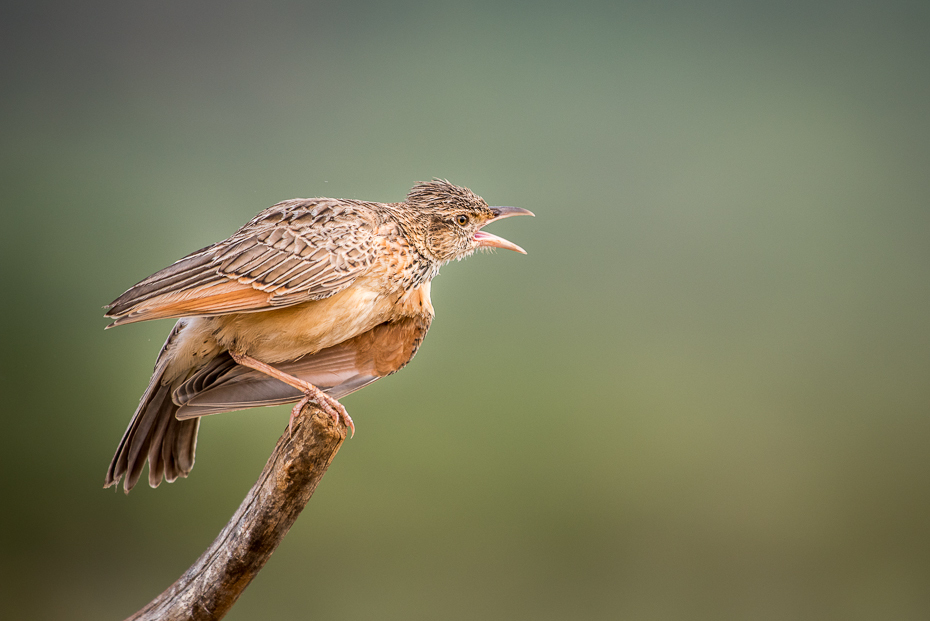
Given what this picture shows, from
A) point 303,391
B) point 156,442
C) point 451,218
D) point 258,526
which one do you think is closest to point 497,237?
point 451,218

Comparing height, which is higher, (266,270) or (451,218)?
(451,218)

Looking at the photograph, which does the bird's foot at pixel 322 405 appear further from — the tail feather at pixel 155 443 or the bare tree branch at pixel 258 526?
the tail feather at pixel 155 443

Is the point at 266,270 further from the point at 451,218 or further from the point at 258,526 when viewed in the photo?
the point at 258,526

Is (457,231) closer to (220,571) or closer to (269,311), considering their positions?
(269,311)

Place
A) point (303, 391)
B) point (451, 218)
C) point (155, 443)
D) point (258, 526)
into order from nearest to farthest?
1. point (258, 526)
2. point (303, 391)
3. point (451, 218)
4. point (155, 443)

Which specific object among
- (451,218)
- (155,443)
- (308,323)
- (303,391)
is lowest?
(155,443)

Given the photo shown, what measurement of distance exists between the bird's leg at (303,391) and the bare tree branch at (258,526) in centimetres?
4

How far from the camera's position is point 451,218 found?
9.82ft

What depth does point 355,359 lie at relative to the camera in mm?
3045

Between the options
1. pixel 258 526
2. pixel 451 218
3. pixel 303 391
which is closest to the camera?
pixel 258 526

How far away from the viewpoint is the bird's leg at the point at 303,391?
2.64m

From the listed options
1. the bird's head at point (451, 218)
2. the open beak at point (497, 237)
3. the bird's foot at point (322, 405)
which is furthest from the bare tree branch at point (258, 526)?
the open beak at point (497, 237)

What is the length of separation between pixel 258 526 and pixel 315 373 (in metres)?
0.67

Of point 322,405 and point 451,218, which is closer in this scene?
point 322,405
